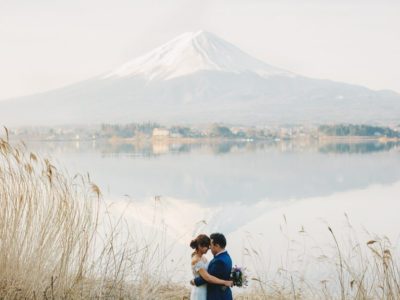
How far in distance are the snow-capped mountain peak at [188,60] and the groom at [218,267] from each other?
157m

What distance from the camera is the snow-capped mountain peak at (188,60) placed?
164 m

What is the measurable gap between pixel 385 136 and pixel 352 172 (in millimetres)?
55166

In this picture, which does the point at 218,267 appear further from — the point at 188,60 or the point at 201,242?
the point at 188,60

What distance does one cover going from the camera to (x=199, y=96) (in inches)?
6407

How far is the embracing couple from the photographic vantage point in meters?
3.84

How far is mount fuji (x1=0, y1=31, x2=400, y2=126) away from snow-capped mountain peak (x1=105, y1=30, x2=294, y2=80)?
22 cm

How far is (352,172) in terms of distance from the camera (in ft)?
93.4

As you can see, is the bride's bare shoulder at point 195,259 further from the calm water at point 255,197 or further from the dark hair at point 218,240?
the calm water at point 255,197

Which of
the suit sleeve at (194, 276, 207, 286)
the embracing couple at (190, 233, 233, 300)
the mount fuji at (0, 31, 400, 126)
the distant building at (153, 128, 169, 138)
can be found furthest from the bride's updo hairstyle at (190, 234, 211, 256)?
the mount fuji at (0, 31, 400, 126)

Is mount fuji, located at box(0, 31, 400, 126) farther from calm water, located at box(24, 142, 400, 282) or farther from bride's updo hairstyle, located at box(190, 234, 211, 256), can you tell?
bride's updo hairstyle, located at box(190, 234, 211, 256)

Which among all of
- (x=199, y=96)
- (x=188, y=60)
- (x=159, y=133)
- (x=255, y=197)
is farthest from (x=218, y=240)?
(x=188, y=60)

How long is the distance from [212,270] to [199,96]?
159 meters

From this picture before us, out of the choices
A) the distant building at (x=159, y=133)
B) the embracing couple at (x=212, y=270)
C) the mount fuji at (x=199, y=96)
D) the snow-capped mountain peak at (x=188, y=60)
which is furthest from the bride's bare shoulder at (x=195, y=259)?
the snow-capped mountain peak at (x=188, y=60)

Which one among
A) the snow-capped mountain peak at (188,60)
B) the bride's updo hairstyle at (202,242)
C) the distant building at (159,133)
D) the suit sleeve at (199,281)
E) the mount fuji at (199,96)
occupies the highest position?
the snow-capped mountain peak at (188,60)
